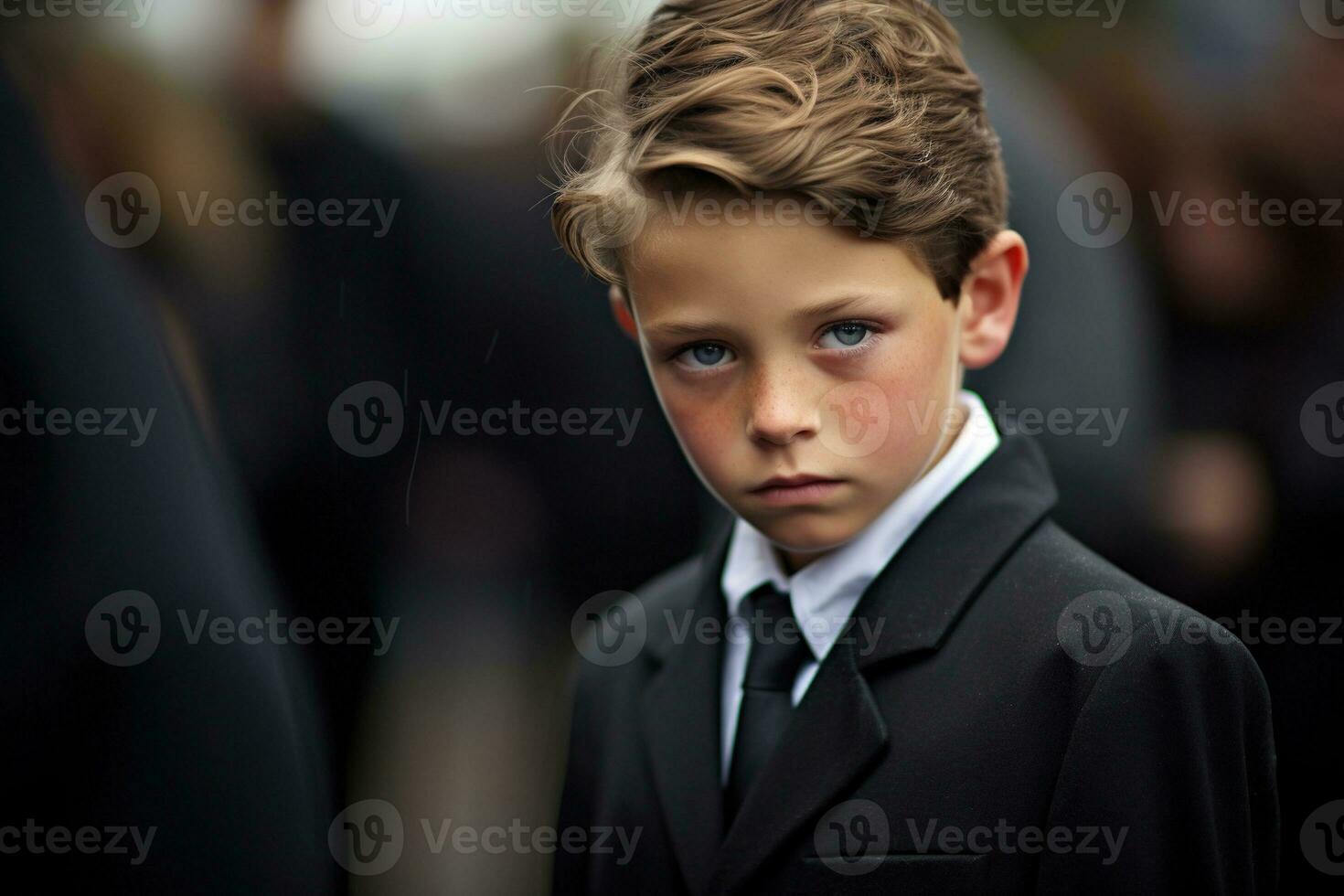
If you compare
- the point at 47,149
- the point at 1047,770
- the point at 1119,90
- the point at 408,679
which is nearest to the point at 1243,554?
the point at 1119,90

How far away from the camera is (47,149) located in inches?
44.9

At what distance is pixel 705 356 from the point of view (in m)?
1.02

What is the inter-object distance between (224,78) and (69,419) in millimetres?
1042

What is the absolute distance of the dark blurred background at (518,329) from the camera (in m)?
1.72

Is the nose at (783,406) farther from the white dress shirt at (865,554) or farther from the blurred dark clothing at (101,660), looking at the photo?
the blurred dark clothing at (101,660)

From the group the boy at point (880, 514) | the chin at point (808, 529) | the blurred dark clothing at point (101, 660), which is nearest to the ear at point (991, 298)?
the boy at point (880, 514)

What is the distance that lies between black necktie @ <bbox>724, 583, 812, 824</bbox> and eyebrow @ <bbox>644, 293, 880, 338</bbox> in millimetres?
318

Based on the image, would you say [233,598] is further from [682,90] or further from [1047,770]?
[1047,770]

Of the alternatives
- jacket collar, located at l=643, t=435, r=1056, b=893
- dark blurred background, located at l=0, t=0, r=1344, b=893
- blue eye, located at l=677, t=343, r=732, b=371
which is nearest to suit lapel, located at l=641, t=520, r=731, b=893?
jacket collar, located at l=643, t=435, r=1056, b=893

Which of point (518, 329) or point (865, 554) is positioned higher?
point (518, 329)

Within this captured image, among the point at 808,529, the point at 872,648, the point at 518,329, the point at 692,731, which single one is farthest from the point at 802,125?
the point at 518,329

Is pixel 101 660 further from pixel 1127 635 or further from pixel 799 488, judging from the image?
pixel 1127 635

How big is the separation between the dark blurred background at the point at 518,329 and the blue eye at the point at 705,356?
31.5 inches

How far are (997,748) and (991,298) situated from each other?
43cm
